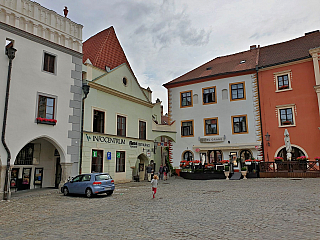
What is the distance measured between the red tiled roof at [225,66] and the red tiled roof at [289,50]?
3.86ft

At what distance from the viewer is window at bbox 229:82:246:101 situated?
29.9m

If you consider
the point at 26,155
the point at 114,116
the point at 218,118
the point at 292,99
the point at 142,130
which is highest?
the point at 292,99

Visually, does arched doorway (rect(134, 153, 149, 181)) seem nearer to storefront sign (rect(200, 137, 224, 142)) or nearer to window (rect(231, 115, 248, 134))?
storefront sign (rect(200, 137, 224, 142))

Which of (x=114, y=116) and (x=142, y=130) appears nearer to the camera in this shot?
(x=114, y=116)

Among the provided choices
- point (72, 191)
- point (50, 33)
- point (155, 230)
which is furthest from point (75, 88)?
point (155, 230)

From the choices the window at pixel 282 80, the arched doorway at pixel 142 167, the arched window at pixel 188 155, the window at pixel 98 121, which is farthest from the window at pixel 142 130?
Answer: the window at pixel 282 80

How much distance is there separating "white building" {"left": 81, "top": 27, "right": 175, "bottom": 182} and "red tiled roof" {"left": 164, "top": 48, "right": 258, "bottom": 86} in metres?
6.63

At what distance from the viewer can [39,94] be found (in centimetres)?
1823

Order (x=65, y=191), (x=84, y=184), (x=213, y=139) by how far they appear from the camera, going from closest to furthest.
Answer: (x=84, y=184)
(x=65, y=191)
(x=213, y=139)

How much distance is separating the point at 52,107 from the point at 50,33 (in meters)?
5.22

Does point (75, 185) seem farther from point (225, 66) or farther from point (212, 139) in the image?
point (225, 66)

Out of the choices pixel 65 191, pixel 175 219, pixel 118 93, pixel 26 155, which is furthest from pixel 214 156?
pixel 175 219

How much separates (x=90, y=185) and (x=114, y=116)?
32.2ft

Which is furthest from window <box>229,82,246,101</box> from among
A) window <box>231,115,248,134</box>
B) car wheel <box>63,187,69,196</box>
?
car wheel <box>63,187,69,196</box>
